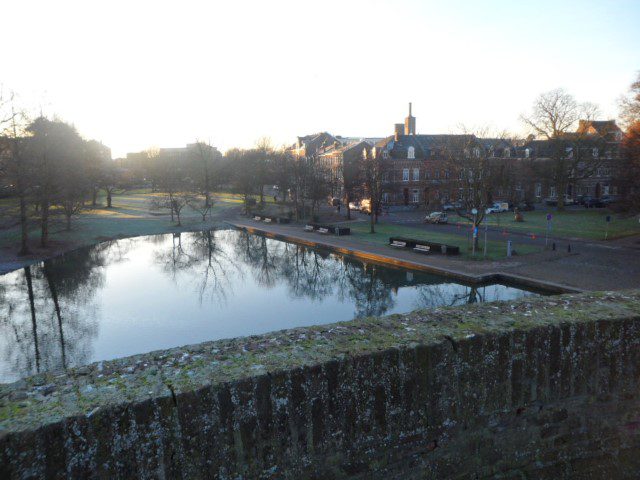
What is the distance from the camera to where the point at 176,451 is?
343 cm

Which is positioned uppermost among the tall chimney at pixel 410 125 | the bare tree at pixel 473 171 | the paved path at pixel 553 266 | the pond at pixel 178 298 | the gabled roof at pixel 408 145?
the tall chimney at pixel 410 125

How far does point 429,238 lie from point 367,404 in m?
29.9

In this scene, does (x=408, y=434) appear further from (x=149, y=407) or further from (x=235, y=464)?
(x=149, y=407)

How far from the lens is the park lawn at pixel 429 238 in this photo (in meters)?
26.5

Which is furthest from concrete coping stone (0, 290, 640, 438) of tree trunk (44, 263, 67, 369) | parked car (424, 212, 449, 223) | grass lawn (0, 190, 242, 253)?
parked car (424, 212, 449, 223)

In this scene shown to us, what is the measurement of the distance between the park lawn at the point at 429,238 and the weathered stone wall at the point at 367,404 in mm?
20879

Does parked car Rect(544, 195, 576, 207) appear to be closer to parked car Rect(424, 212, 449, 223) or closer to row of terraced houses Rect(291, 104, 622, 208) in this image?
row of terraced houses Rect(291, 104, 622, 208)

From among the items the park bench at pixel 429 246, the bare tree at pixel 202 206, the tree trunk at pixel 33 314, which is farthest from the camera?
the bare tree at pixel 202 206

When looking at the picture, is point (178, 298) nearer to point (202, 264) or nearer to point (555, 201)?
point (202, 264)

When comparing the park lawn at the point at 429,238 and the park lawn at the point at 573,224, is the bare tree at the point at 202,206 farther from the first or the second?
the park lawn at the point at 573,224

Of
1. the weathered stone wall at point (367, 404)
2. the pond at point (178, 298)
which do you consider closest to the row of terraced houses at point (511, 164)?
the pond at point (178, 298)

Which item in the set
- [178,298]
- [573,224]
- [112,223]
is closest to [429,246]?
[178,298]

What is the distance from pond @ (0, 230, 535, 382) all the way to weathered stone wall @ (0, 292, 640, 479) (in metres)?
10.2

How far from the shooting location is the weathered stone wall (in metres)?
3.29
